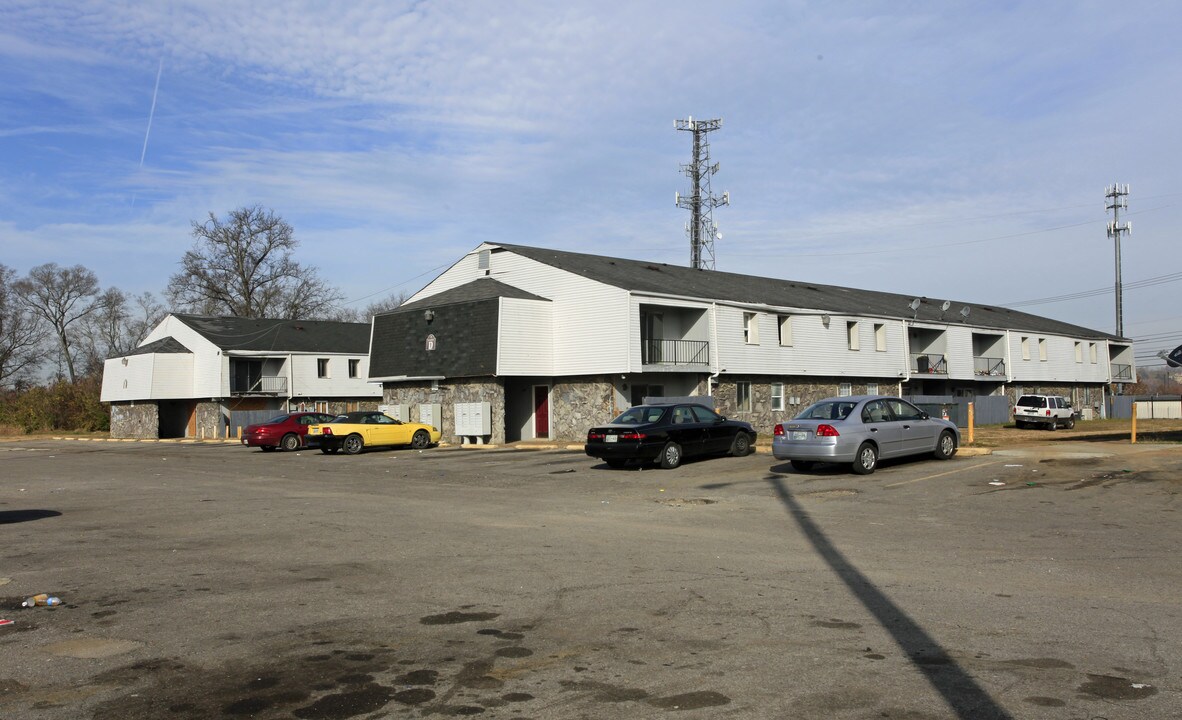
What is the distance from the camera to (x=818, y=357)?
41.3m

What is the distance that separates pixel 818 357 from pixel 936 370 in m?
11.0

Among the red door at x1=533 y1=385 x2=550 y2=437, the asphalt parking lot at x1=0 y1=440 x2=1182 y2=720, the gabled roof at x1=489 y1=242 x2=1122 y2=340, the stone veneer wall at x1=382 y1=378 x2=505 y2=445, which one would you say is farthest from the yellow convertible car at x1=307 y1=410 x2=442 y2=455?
the asphalt parking lot at x1=0 y1=440 x2=1182 y2=720

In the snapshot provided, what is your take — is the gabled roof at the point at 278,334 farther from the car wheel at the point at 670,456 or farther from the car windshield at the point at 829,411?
the car windshield at the point at 829,411

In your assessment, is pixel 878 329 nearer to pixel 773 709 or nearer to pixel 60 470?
pixel 60 470

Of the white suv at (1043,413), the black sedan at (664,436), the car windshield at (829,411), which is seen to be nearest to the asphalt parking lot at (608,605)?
the car windshield at (829,411)

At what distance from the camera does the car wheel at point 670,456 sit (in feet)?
72.2

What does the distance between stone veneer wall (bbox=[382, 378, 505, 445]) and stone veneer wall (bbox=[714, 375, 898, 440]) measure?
844 centimetres

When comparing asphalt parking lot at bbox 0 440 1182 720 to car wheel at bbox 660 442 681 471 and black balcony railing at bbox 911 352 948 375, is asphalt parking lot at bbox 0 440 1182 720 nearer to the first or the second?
car wheel at bbox 660 442 681 471

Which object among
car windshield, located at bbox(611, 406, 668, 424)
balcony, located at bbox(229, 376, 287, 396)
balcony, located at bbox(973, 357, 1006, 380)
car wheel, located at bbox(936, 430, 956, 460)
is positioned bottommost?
car wheel, located at bbox(936, 430, 956, 460)

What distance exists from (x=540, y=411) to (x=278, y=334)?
25934 millimetres

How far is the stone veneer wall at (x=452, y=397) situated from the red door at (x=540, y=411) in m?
2.42

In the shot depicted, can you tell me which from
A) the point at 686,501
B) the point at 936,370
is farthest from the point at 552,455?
the point at 936,370

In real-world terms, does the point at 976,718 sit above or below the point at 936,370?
below

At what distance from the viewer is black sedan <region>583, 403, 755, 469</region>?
21.7m
